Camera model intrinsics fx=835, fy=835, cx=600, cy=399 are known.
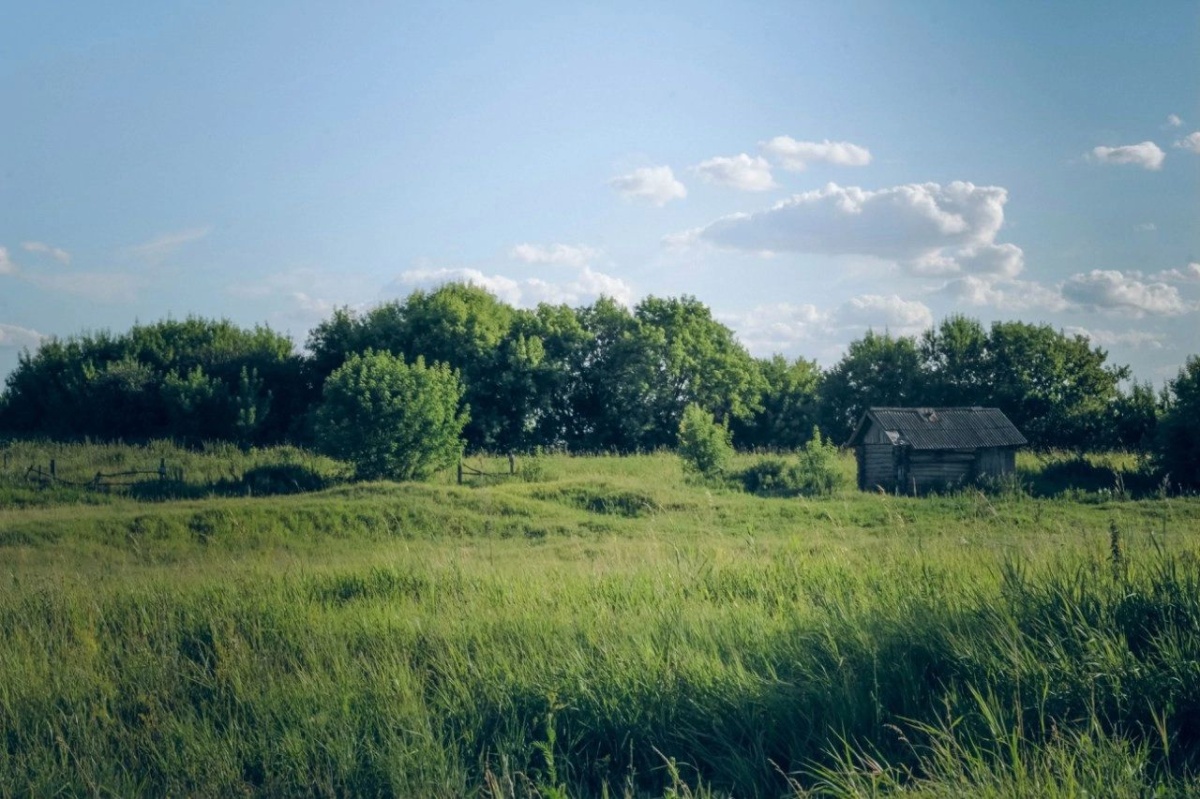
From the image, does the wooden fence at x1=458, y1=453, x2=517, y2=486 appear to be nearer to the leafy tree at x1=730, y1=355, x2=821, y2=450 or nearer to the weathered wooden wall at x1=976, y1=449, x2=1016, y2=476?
the weathered wooden wall at x1=976, y1=449, x2=1016, y2=476

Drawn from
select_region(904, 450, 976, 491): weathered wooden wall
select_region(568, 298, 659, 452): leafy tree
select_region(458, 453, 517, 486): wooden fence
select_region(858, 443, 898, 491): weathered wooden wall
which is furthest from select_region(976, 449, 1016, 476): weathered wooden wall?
select_region(568, 298, 659, 452): leafy tree

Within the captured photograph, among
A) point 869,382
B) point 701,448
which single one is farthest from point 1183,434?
point 869,382

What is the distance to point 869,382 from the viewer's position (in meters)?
52.7

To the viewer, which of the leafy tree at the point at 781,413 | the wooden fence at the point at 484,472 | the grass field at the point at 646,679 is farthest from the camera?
the leafy tree at the point at 781,413

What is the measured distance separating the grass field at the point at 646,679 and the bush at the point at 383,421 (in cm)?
2179

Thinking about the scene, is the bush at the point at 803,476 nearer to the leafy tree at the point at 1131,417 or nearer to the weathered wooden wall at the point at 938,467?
the weathered wooden wall at the point at 938,467

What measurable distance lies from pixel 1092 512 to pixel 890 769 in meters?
21.2

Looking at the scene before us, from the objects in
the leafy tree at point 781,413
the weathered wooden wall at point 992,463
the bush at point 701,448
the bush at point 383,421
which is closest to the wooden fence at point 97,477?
the bush at point 383,421

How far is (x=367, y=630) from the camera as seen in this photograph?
6.65 metres

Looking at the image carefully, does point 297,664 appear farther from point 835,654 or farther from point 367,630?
point 835,654

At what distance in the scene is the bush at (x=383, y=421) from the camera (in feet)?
100

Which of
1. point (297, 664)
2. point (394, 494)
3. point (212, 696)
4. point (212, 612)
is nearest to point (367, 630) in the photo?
point (297, 664)

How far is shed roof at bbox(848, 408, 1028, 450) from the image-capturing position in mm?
30625

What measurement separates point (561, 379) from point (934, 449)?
24.9 meters
